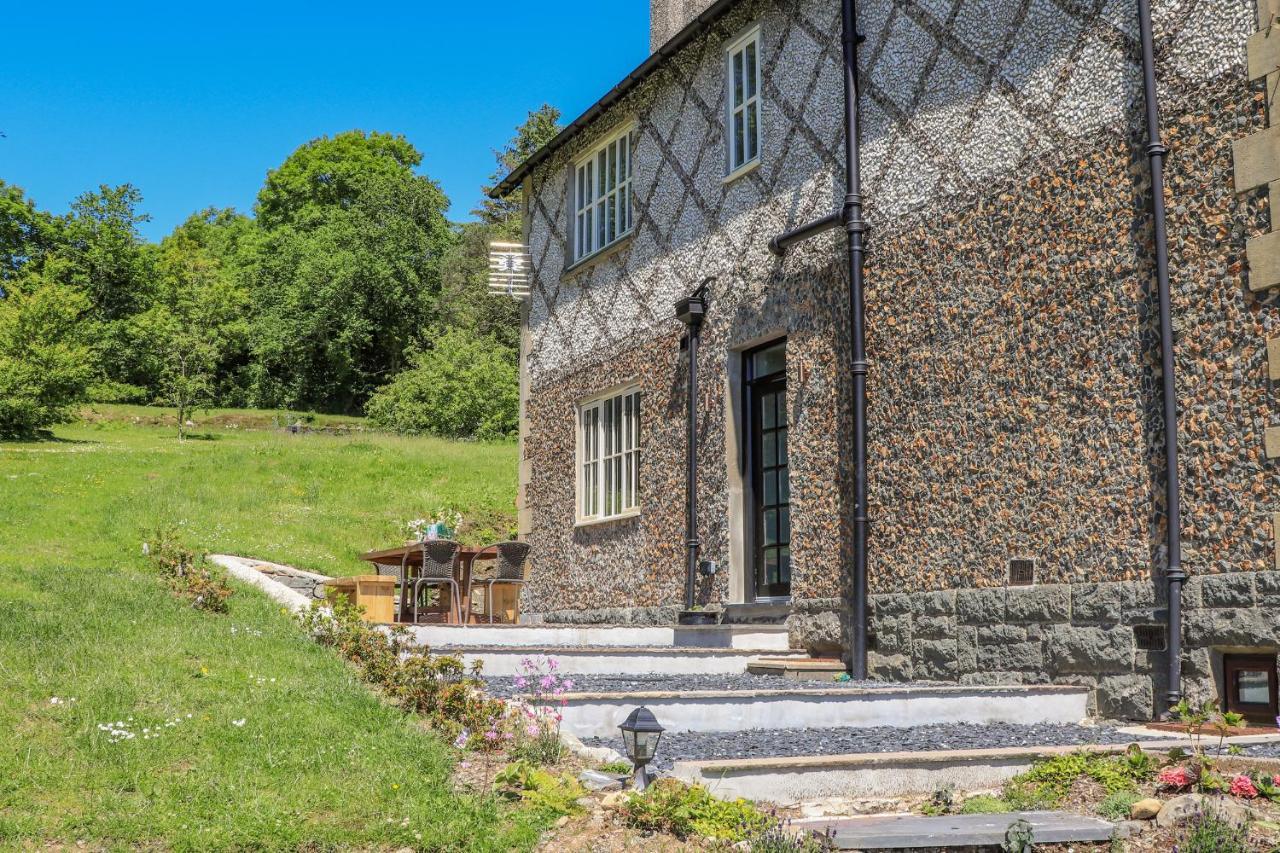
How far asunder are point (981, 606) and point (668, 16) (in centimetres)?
900

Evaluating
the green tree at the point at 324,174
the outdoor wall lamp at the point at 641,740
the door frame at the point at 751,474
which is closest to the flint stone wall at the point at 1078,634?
the door frame at the point at 751,474

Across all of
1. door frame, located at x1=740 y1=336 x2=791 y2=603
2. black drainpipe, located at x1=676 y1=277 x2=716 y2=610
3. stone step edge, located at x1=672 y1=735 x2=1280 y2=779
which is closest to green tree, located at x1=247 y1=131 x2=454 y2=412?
black drainpipe, located at x1=676 y1=277 x2=716 y2=610

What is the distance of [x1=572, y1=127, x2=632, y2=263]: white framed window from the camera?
12.7m

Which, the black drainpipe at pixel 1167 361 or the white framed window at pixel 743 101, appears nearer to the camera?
the black drainpipe at pixel 1167 361

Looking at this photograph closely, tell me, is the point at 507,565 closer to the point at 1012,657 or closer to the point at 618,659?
the point at 618,659

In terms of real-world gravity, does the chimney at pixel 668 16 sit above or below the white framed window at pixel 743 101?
above

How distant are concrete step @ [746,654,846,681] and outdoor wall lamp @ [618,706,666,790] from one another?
3.81m

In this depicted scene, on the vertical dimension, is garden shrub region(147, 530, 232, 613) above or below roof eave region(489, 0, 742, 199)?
below

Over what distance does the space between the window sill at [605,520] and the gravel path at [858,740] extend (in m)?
5.87

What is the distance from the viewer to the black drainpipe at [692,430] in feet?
35.4

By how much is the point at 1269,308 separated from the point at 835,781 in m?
3.40

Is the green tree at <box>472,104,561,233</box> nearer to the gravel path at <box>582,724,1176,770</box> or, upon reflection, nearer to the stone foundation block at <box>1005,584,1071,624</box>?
the stone foundation block at <box>1005,584,1071,624</box>

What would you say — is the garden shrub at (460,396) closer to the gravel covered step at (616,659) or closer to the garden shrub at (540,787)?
the gravel covered step at (616,659)

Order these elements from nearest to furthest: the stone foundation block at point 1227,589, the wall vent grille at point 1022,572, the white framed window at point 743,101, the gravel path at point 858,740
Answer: the gravel path at point 858,740, the stone foundation block at point 1227,589, the wall vent grille at point 1022,572, the white framed window at point 743,101
